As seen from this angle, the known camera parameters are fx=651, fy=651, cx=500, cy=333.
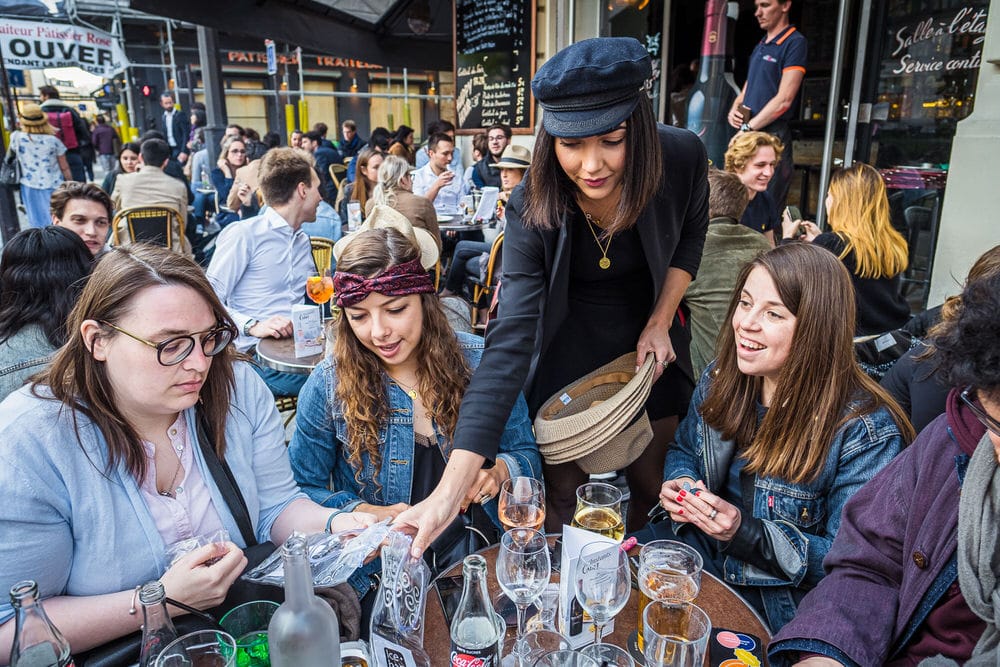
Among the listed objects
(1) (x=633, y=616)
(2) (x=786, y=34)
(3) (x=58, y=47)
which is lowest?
(1) (x=633, y=616)

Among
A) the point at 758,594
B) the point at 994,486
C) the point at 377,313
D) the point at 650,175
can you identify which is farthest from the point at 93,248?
the point at 994,486

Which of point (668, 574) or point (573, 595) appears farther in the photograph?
point (668, 574)

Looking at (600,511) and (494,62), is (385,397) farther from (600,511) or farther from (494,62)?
(494,62)

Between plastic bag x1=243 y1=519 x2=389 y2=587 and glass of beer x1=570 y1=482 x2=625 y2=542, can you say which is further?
glass of beer x1=570 y1=482 x2=625 y2=542

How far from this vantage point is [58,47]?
10.4 meters

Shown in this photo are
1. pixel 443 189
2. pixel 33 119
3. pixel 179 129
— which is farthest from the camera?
pixel 179 129

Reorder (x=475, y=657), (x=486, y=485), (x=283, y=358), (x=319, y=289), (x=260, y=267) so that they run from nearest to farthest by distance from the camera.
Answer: (x=475, y=657)
(x=486, y=485)
(x=283, y=358)
(x=319, y=289)
(x=260, y=267)

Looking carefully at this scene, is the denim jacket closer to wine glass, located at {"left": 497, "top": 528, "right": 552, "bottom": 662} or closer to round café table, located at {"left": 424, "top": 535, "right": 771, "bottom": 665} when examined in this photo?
round café table, located at {"left": 424, "top": 535, "right": 771, "bottom": 665}

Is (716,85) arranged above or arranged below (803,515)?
above

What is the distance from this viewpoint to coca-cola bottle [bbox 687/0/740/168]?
6.01 m

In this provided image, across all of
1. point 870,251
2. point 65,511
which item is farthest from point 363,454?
point 870,251

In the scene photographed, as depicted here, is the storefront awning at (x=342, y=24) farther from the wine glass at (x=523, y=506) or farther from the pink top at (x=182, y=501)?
the wine glass at (x=523, y=506)

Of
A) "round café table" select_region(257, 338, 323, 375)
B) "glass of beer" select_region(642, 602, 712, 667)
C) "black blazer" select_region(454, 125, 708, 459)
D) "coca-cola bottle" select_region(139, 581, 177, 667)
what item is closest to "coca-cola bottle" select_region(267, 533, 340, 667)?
"coca-cola bottle" select_region(139, 581, 177, 667)

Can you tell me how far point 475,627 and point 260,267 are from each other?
3158 mm
